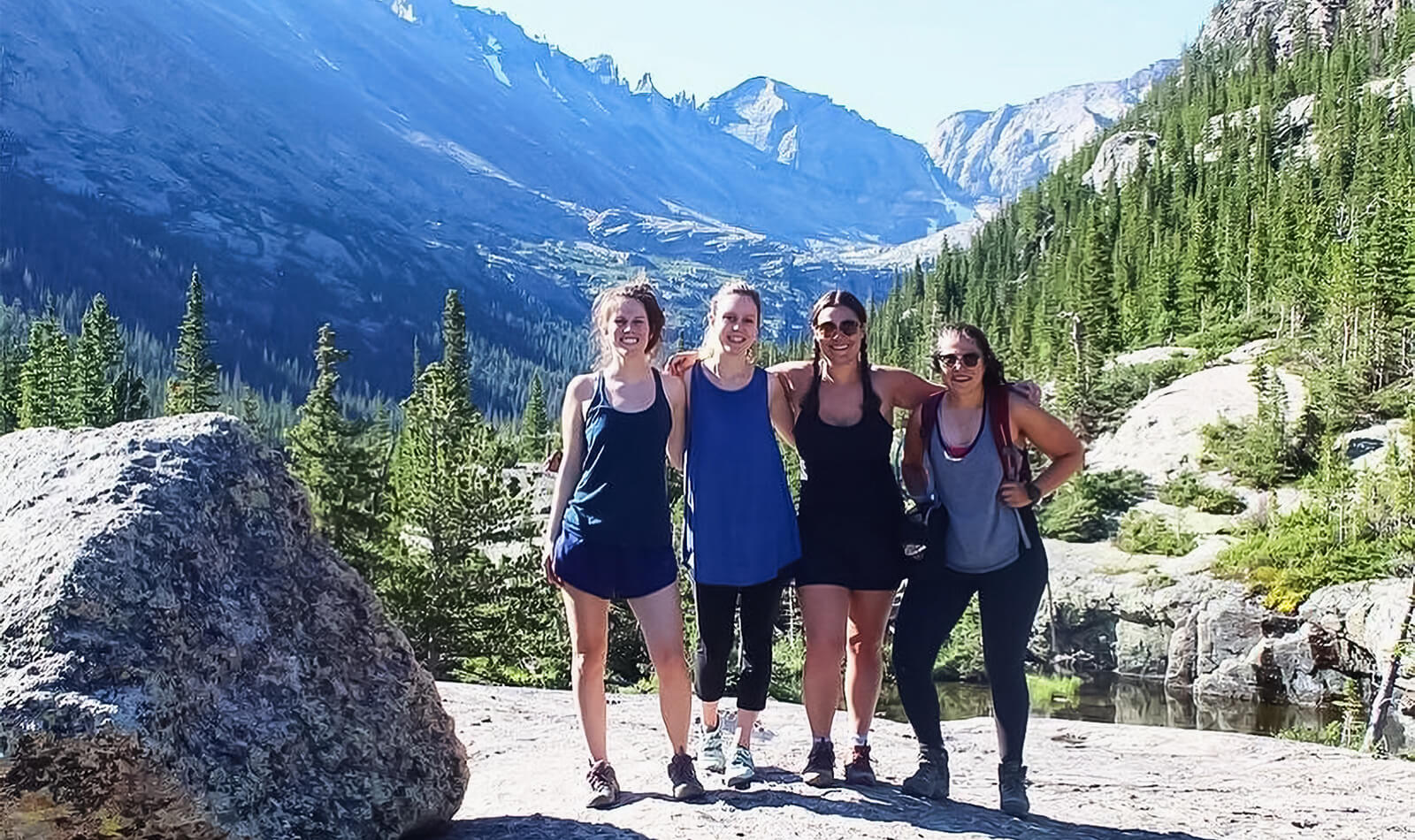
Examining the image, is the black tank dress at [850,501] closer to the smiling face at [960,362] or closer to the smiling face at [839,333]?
the smiling face at [839,333]

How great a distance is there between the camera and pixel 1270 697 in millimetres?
32500

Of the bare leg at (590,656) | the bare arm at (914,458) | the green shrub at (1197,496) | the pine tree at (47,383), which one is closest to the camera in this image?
the bare leg at (590,656)

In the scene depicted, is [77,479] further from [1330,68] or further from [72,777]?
[1330,68]

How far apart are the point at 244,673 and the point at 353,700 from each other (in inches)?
25.6

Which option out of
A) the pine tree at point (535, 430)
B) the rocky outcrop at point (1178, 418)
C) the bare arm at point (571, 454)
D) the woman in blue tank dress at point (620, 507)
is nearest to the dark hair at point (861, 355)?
the woman in blue tank dress at point (620, 507)

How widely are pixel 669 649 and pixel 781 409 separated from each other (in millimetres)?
1474

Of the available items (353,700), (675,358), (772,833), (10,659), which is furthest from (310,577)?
(772,833)

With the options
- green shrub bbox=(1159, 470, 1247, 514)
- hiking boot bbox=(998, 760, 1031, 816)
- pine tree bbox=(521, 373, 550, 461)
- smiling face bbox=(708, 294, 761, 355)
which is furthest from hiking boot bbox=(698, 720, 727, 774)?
pine tree bbox=(521, 373, 550, 461)

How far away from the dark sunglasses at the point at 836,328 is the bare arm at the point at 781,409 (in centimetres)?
35

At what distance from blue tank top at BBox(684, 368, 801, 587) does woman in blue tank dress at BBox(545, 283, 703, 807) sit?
5.8 inches

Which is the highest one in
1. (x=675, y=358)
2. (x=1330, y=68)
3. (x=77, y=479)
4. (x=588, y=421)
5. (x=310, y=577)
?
(x=1330, y=68)

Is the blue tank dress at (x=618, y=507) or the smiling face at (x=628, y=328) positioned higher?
the smiling face at (x=628, y=328)

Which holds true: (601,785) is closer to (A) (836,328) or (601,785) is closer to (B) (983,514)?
(B) (983,514)

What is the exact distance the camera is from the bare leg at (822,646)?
6320mm
